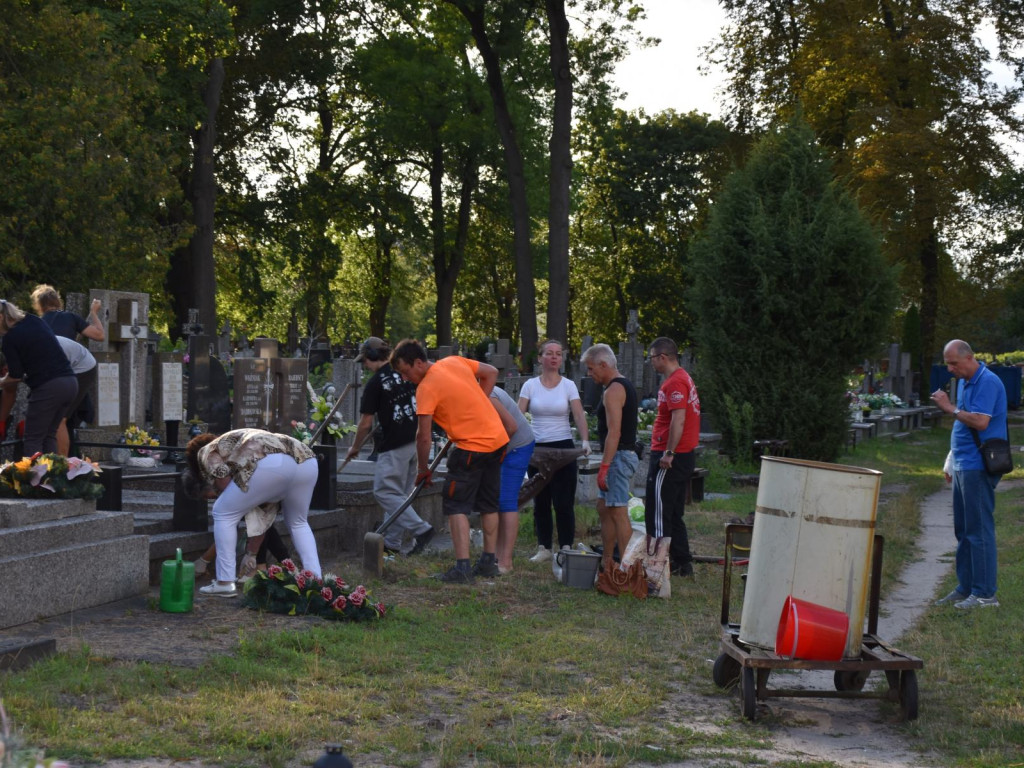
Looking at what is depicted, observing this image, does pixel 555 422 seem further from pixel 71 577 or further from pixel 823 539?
pixel 823 539

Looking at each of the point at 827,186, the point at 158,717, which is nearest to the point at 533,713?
the point at 158,717

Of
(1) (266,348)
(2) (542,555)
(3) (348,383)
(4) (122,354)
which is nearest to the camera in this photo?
(2) (542,555)

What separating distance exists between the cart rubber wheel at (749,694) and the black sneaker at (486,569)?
3.78m

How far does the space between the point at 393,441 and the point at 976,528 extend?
183 inches

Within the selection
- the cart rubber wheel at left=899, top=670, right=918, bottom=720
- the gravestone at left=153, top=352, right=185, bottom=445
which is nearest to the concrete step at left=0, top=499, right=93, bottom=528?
the cart rubber wheel at left=899, top=670, right=918, bottom=720

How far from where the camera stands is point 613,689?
638 centimetres

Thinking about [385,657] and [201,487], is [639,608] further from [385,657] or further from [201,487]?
[201,487]

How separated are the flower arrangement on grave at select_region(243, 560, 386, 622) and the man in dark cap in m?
2.52

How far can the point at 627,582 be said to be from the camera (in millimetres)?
9133

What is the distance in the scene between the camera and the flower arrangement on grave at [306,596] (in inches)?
308

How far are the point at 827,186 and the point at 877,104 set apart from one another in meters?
18.0

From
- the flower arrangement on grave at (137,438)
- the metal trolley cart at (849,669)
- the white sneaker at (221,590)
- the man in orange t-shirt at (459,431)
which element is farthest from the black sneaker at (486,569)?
the flower arrangement on grave at (137,438)

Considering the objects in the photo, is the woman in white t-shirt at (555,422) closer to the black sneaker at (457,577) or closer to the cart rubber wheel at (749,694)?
the black sneaker at (457,577)

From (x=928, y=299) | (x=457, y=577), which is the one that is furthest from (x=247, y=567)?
(x=928, y=299)
